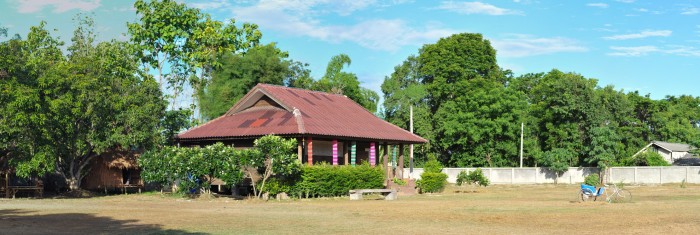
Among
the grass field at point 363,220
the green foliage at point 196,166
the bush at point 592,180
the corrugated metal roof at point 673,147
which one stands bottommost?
the grass field at point 363,220

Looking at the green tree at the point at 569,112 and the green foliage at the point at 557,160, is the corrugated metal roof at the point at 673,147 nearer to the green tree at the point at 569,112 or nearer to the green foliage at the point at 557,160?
the green tree at the point at 569,112

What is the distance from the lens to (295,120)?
34.7 m

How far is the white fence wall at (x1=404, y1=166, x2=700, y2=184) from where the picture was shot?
177ft

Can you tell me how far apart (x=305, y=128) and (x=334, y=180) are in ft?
9.04

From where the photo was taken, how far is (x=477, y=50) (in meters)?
69.2

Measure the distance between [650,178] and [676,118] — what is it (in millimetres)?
26683

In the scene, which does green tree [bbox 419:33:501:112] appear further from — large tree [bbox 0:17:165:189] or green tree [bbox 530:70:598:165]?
large tree [bbox 0:17:165:189]

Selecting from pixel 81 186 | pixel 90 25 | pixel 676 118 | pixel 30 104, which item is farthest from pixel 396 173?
pixel 676 118

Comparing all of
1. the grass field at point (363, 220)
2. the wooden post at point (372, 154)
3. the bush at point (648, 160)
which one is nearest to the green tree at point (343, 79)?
the wooden post at point (372, 154)

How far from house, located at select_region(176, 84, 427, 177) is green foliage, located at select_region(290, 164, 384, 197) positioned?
1.09 m

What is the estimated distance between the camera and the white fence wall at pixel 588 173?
54.1 meters

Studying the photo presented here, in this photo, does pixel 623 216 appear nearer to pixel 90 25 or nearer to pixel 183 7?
pixel 183 7

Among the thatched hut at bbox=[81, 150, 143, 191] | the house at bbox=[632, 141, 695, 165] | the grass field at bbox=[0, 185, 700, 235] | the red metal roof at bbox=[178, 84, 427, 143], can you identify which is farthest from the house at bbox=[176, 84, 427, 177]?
the house at bbox=[632, 141, 695, 165]

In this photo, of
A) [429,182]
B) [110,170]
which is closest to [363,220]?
[429,182]
